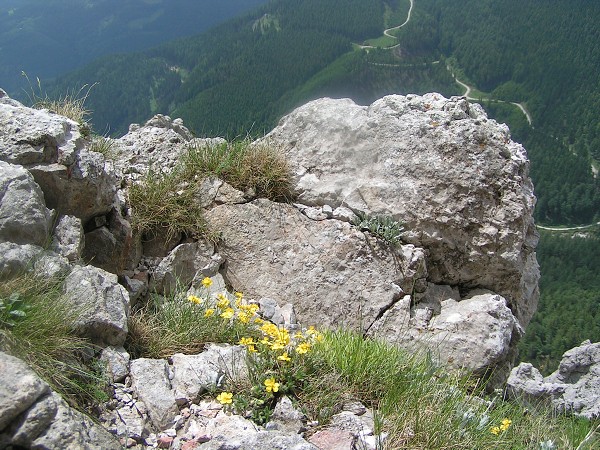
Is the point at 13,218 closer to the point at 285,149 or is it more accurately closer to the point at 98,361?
the point at 98,361

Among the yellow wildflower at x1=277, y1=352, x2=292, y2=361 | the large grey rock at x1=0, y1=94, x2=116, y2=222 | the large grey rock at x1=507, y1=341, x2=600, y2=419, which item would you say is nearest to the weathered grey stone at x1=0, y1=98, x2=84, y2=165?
the large grey rock at x1=0, y1=94, x2=116, y2=222

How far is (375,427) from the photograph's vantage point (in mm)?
3965

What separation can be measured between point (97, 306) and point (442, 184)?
15.1 ft

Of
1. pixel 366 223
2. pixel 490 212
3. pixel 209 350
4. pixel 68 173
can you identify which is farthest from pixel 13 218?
pixel 490 212

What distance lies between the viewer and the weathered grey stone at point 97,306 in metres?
4.48

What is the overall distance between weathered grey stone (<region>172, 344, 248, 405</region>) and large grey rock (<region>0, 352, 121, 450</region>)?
1089 mm

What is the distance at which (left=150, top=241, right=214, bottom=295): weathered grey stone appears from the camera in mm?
6828

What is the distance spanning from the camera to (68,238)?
17.6 feet

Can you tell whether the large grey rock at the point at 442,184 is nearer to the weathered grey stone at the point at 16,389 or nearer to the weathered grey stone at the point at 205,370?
the weathered grey stone at the point at 205,370

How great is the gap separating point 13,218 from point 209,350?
2051 mm

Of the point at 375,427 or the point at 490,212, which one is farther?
the point at 490,212

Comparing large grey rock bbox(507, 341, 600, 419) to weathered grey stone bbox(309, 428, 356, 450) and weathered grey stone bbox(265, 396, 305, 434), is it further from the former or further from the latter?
weathered grey stone bbox(265, 396, 305, 434)

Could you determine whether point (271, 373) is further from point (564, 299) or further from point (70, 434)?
point (564, 299)

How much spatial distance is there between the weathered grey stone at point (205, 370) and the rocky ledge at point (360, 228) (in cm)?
148
